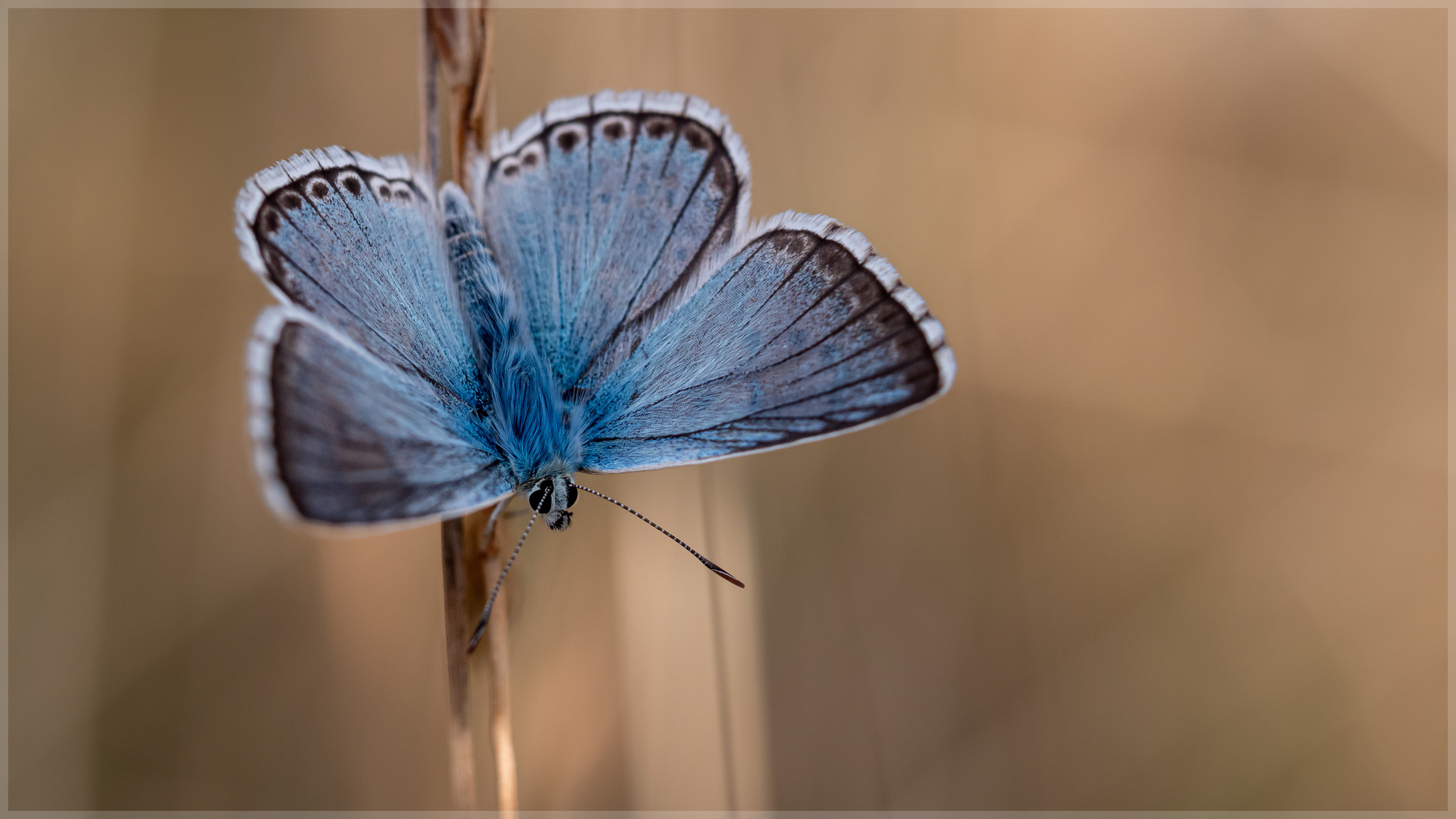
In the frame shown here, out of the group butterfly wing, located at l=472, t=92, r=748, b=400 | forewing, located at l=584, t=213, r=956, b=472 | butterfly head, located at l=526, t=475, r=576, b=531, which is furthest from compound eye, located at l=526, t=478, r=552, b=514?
butterfly wing, located at l=472, t=92, r=748, b=400

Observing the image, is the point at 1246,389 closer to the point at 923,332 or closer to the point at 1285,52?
the point at 1285,52

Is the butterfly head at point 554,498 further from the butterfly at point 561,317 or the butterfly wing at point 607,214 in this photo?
the butterfly wing at point 607,214

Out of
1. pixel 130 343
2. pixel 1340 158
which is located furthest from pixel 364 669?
pixel 1340 158

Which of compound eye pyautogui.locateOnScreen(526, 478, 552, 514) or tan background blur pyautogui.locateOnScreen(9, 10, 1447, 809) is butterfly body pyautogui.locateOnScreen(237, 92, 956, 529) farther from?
tan background blur pyautogui.locateOnScreen(9, 10, 1447, 809)

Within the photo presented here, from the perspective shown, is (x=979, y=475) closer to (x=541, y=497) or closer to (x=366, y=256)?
(x=541, y=497)

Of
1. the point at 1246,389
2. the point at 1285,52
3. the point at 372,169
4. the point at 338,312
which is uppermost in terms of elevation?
the point at 1285,52

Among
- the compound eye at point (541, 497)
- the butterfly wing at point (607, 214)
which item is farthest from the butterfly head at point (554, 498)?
the butterfly wing at point (607, 214)

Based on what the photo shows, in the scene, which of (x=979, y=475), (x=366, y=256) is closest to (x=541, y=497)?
(x=366, y=256)

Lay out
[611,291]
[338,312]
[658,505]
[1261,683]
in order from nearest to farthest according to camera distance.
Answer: [338,312] → [611,291] → [658,505] → [1261,683]
